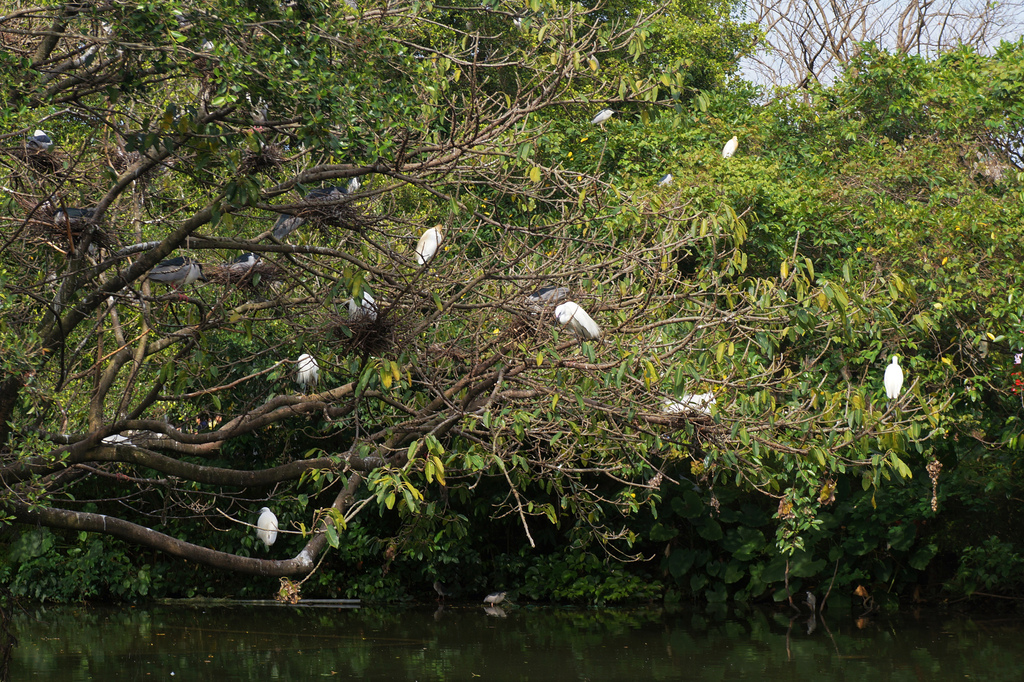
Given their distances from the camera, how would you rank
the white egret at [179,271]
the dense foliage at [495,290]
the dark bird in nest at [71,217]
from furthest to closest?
the white egret at [179,271] → the dark bird in nest at [71,217] → the dense foliage at [495,290]

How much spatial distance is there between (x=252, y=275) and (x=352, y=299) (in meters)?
0.76

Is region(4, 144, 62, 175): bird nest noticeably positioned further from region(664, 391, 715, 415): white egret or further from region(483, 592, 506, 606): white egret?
region(483, 592, 506, 606): white egret

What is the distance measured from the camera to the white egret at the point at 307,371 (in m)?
3.89

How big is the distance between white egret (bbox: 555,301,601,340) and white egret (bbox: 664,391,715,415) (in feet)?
1.06

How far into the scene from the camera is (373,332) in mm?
3213

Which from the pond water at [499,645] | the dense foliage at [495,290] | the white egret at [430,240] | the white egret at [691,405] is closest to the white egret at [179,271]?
the dense foliage at [495,290]

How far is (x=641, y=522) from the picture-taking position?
26.8 feet

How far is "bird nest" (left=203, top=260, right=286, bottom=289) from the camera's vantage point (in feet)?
12.8

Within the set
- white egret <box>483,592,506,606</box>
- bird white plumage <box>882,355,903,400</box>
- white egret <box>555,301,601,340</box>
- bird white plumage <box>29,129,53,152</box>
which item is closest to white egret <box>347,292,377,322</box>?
white egret <box>555,301,601,340</box>

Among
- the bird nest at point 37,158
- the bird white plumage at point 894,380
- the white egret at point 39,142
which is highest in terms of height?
the bird white plumage at point 894,380

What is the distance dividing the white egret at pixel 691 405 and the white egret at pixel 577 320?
32cm

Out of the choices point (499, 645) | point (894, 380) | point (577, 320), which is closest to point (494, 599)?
point (499, 645)

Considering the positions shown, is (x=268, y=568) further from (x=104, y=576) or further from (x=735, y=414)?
(x=104, y=576)

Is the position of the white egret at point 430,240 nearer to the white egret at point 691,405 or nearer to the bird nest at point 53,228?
the white egret at point 691,405
